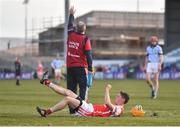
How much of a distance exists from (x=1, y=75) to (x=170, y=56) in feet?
54.0

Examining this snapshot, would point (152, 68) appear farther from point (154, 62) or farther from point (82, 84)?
point (82, 84)

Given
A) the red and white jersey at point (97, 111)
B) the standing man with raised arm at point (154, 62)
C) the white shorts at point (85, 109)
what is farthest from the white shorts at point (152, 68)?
the white shorts at point (85, 109)

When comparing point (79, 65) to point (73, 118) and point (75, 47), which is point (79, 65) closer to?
point (75, 47)

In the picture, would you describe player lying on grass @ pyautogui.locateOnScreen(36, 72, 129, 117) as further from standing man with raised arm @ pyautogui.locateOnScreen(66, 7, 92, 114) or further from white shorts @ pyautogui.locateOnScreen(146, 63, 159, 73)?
white shorts @ pyautogui.locateOnScreen(146, 63, 159, 73)

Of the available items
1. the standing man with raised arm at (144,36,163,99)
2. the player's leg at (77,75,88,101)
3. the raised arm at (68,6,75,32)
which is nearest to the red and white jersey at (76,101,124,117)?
the player's leg at (77,75,88,101)

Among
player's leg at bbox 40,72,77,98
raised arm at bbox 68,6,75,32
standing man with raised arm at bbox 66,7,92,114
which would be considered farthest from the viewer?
raised arm at bbox 68,6,75,32

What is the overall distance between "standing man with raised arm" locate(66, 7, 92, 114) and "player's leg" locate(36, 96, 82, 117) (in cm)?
87

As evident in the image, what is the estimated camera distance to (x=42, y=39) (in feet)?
301

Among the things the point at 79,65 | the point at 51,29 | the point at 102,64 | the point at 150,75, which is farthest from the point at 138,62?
the point at 79,65

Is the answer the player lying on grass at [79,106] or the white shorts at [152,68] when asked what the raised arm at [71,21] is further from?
the white shorts at [152,68]

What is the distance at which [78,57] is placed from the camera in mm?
17234

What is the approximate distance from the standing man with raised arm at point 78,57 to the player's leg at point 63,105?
87cm

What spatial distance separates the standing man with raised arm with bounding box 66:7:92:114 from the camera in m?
17.0

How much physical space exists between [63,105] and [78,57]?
6.06 feet
